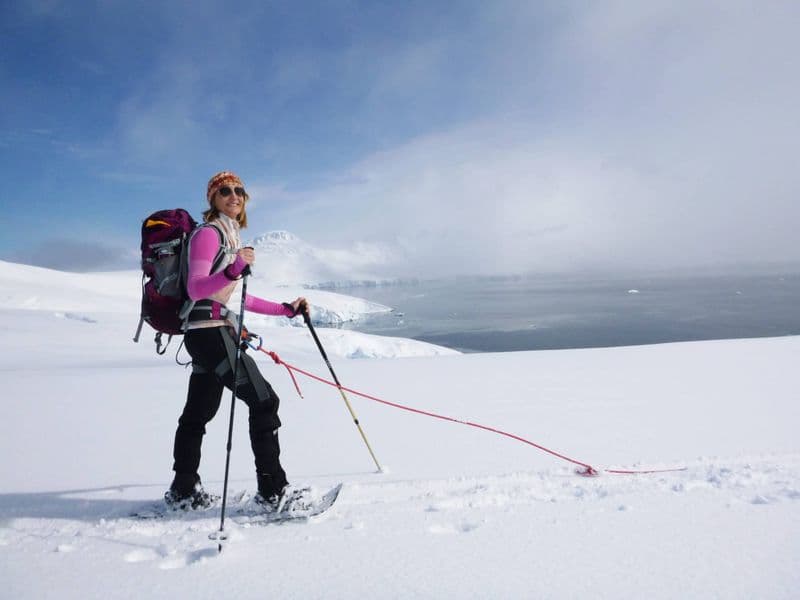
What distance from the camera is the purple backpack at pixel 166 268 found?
239 centimetres

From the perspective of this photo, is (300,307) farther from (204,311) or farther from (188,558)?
(188,558)

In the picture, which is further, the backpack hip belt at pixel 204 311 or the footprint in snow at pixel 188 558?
the backpack hip belt at pixel 204 311

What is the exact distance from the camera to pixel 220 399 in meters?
2.62

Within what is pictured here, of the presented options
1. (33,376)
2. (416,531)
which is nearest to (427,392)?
(416,531)

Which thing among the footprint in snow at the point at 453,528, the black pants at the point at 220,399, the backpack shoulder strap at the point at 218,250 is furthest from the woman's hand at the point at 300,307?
the footprint in snow at the point at 453,528

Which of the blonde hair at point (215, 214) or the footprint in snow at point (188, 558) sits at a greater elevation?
the blonde hair at point (215, 214)

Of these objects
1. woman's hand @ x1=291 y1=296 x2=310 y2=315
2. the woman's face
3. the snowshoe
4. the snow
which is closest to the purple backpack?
the woman's face

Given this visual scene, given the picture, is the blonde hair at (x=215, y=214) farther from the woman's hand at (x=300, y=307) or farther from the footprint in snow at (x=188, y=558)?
the footprint in snow at (x=188, y=558)

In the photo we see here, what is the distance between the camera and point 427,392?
5934mm

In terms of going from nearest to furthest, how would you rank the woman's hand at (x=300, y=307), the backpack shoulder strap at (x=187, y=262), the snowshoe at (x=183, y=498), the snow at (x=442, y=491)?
the snow at (x=442, y=491), the backpack shoulder strap at (x=187, y=262), the snowshoe at (x=183, y=498), the woman's hand at (x=300, y=307)

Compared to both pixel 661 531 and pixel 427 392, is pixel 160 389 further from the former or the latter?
pixel 661 531

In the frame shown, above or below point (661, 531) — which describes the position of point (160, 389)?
above

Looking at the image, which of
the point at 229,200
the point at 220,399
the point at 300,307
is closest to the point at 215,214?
the point at 229,200

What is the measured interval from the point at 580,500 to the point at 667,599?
908mm
